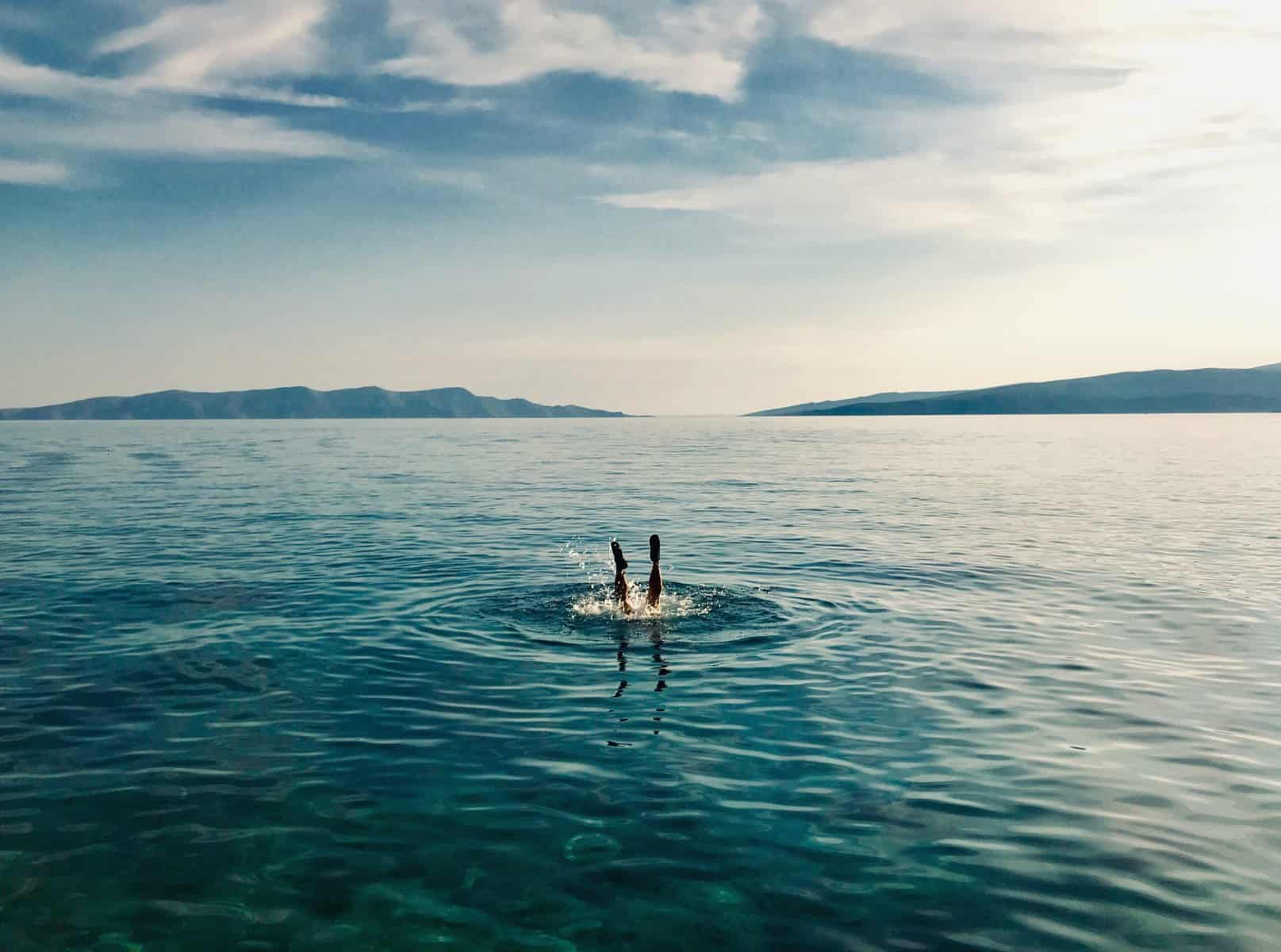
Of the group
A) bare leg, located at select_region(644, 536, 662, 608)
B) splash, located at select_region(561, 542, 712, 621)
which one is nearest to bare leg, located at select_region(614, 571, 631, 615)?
splash, located at select_region(561, 542, 712, 621)

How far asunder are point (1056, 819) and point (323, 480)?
61.0 m

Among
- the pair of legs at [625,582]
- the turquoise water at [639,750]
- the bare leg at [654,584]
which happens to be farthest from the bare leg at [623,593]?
the turquoise water at [639,750]

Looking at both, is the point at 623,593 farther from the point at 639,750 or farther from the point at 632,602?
the point at 639,750

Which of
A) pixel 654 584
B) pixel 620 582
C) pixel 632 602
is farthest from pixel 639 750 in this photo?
pixel 632 602

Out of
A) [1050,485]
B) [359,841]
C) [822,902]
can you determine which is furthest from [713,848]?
[1050,485]

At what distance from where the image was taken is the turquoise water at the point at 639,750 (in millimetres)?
9008

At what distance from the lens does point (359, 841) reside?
10.4m

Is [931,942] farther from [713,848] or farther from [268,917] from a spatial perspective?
[268,917]

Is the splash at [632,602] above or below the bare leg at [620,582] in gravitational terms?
below

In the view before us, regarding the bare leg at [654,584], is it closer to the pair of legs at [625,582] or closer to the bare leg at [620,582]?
the pair of legs at [625,582]

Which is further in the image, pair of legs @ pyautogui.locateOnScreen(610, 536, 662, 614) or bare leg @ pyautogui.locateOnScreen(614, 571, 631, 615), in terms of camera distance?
bare leg @ pyautogui.locateOnScreen(614, 571, 631, 615)

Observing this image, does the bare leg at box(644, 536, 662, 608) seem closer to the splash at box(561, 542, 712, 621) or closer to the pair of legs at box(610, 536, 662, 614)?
the pair of legs at box(610, 536, 662, 614)

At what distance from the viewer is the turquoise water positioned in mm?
9008

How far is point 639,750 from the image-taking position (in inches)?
517
